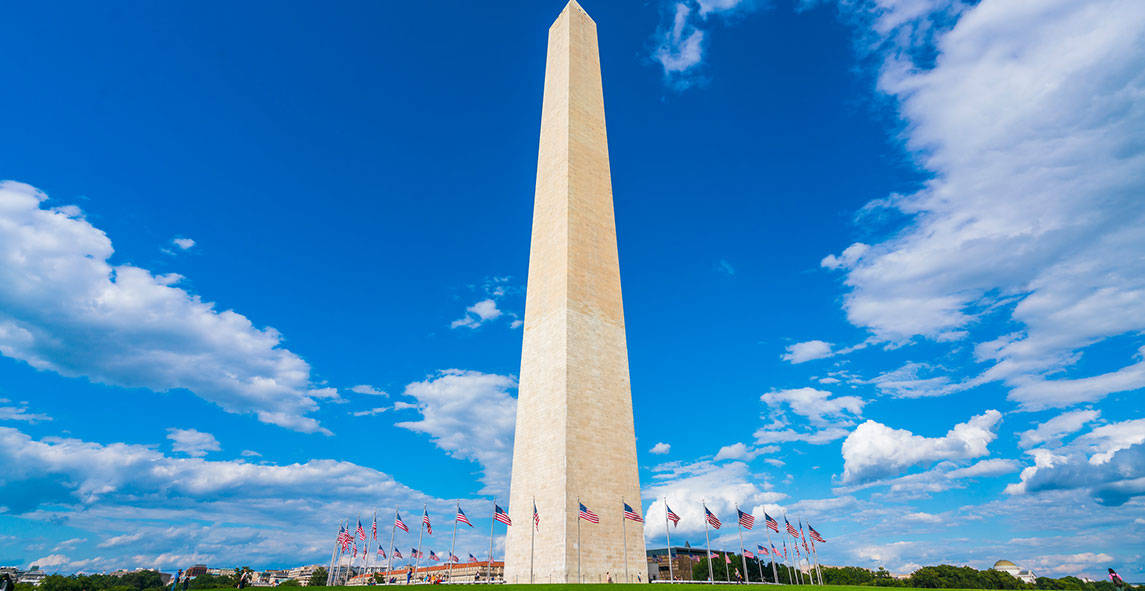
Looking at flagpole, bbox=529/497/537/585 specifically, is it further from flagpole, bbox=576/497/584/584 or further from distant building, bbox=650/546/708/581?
distant building, bbox=650/546/708/581

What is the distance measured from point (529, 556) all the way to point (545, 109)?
103 feet

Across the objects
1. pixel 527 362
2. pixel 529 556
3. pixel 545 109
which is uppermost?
pixel 545 109

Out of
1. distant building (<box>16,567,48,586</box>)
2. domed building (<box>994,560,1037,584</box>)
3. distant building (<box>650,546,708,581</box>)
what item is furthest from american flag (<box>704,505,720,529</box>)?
domed building (<box>994,560,1037,584</box>)

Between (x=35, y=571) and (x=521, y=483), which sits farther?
(x=35, y=571)

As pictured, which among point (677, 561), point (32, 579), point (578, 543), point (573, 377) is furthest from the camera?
point (32, 579)

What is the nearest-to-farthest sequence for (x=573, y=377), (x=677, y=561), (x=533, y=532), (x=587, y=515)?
(x=587, y=515), (x=533, y=532), (x=573, y=377), (x=677, y=561)

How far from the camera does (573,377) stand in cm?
3416

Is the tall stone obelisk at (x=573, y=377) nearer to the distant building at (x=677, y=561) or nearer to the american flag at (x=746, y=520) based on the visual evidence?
the american flag at (x=746, y=520)

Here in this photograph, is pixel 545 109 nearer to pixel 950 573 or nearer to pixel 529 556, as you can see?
pixel 529 556

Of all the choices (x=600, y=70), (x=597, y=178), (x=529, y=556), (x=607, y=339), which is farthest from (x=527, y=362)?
(x=600, y=70)

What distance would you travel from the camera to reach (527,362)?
1479 inches

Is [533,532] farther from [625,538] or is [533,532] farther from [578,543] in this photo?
[625,538]

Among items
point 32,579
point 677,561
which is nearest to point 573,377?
point 677,561

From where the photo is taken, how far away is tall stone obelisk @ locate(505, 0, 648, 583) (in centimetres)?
3175
